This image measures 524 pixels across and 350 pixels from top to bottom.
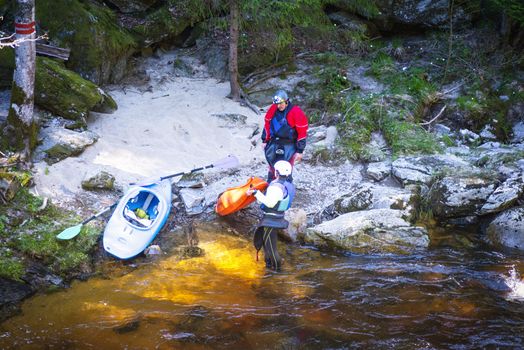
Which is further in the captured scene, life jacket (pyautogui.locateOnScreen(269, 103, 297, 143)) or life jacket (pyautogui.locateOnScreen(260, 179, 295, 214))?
life jacket (pyautogui.locateOnScreen(269, 103, 297, 143))

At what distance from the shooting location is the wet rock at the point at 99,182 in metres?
8.16

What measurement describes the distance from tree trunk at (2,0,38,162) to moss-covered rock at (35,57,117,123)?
116cm

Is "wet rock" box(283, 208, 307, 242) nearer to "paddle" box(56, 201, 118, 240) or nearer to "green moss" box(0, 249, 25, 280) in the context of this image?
"paddle" box(56, 201, 118, 240)

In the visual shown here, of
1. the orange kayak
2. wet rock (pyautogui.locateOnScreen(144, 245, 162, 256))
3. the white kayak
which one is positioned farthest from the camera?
the orange kayak

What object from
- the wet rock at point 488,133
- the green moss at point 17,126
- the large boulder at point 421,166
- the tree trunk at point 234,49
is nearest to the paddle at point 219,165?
the green moss at point 17,126

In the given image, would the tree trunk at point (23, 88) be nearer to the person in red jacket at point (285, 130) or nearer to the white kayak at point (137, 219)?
the white kayak at point (137, 219)

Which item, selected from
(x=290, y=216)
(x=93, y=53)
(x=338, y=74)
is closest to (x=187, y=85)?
(x=93, y=53)

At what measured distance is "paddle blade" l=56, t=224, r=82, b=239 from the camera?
6868mm

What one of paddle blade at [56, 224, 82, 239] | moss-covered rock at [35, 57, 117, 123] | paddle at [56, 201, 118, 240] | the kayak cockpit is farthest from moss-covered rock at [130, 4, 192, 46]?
paddle blade at [56, 224, 82, 239]

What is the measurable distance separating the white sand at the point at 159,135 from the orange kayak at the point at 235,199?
5.37 feet

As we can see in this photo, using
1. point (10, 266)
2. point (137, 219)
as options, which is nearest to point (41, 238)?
point (10, 266)

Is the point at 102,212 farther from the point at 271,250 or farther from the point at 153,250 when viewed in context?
the point at 271,250

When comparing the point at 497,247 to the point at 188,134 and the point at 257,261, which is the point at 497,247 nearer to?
the point at 257,261

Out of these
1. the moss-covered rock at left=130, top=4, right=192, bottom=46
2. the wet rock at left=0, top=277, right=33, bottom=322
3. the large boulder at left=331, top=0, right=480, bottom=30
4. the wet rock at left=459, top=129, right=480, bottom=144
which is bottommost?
the wet rock at left=0, top=277, right=33, bottom=322
